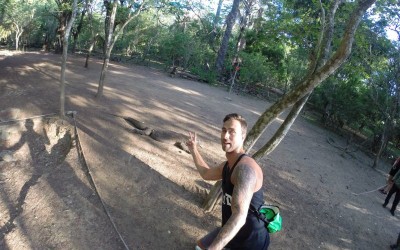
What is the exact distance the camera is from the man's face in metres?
2.53

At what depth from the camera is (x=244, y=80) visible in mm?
20219

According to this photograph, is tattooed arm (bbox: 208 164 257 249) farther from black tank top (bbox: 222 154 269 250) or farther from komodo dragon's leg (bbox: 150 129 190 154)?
komodo dragon's leg (bbox: 150 129 190 154)

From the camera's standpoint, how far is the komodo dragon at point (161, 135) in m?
7.21

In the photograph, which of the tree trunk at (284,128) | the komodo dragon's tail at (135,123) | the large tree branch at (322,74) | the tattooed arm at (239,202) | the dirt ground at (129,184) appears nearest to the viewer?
the tattooed arm at (239,202)

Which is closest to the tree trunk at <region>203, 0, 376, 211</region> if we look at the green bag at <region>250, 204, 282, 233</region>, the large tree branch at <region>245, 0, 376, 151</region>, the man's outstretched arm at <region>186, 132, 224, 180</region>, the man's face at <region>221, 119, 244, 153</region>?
the large tree branch at <region>245, 0, 376, 151</region>

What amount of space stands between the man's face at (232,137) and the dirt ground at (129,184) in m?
2.38

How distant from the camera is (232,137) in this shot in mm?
2537

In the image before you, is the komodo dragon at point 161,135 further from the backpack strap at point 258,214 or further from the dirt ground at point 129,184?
the backpack strap at point 258,214

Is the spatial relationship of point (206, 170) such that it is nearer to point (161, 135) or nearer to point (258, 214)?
point (258, 214)

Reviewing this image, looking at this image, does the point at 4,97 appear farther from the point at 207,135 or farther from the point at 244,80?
the point at 244,80

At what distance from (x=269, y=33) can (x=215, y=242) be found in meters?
5.54

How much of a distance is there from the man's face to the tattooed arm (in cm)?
26

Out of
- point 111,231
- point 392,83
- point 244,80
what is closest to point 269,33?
point 111,231

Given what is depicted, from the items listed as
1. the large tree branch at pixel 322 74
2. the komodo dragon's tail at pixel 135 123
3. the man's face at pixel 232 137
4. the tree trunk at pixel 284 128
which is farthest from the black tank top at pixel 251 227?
the komodo dragon's tail at pixel 135 123
